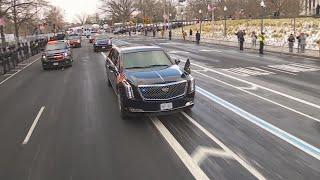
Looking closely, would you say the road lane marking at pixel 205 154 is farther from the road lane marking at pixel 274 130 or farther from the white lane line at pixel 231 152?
the road lane marking at pixel 274 130

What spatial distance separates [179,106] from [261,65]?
13767 mm

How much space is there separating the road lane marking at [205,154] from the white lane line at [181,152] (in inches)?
4.6

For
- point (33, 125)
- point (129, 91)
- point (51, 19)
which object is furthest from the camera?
point (51, 19)

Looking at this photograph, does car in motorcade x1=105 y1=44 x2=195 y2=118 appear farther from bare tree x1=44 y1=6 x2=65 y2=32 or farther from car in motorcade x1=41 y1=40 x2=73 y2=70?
bare tree x1=44 y1=6 x2=65 y2=32

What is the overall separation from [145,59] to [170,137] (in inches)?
139

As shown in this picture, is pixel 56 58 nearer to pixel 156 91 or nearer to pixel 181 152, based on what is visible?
pixel 156 91

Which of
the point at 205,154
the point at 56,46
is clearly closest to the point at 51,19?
the point at 56,46

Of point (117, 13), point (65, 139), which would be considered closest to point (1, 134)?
point (65, 139)

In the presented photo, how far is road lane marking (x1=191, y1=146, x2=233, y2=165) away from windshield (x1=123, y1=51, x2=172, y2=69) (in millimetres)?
4081

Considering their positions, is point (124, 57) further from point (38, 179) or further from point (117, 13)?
point (117, 13)

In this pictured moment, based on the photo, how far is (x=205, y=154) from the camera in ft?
25.9

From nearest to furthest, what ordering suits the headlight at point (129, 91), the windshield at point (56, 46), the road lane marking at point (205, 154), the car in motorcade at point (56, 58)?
the road lane marking at point (205, 154)
the headlight at point (129, 91)
the car in motorcade at point (56, 58)
the windshield at point (56, 46)

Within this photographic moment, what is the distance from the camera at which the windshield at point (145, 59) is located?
11.8 meters

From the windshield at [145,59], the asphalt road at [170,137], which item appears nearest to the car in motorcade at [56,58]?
the asphalt road at [170,137]
